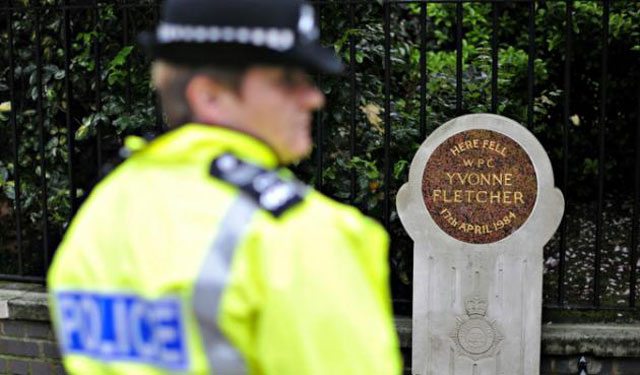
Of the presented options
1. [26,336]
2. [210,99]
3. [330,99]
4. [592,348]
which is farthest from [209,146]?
[26,336]

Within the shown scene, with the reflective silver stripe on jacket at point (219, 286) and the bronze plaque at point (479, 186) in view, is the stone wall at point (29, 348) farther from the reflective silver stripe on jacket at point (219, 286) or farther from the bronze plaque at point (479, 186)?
the reflective silver stripe on jacket at point (219, 286)

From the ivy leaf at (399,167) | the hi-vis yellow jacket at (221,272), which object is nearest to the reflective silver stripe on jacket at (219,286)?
the hi-vis yellow jacket at (221,272)

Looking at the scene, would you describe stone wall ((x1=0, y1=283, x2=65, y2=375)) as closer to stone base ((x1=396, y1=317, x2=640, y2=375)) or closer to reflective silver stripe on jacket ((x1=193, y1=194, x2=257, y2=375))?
stone base ((x1=396, y1=317, x2=640, y2=375))

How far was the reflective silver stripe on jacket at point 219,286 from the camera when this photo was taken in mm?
1249

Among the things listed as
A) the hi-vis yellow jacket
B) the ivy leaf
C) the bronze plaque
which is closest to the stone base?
the bronze plaque

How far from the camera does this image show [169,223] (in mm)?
1312

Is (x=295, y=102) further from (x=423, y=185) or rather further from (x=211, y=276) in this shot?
(x=423, y=185)

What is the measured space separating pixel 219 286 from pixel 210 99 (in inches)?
12.6

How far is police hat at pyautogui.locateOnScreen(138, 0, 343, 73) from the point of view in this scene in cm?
137

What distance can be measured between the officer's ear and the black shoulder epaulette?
0.07 meters

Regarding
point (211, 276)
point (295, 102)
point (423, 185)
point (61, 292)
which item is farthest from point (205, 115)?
point (423, 185)

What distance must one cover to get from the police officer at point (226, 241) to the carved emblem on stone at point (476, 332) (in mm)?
3018

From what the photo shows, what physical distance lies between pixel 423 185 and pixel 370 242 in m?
3.08

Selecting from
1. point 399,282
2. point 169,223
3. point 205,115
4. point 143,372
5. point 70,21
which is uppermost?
point 70,21
